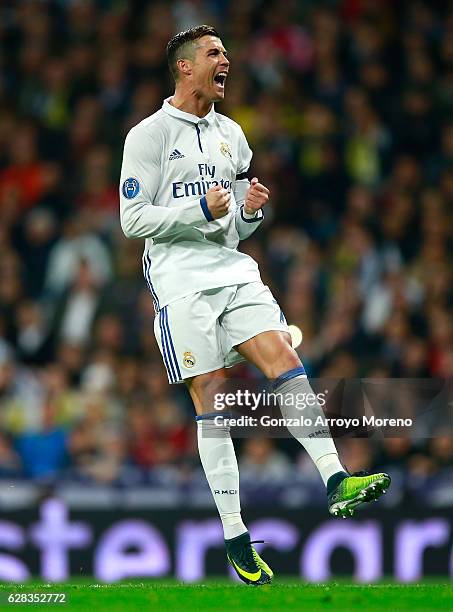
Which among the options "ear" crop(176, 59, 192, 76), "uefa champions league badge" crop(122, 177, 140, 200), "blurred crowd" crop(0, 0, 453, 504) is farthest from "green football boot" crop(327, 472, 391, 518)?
"blurred crowd" crop(0, 0, 453, 504)

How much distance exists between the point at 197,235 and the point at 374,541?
13.7ft

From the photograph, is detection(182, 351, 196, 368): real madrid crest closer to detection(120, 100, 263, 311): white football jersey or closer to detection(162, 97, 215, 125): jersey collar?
detection(120, 100, 263, 311): white football jersey

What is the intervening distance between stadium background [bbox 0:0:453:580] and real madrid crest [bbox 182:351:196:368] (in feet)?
9.63

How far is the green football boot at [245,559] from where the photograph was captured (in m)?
6.88

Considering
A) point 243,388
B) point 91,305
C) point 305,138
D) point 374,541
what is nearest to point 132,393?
point 91,305

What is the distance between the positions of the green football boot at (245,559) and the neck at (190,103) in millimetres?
2165

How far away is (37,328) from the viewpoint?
40.7 ft

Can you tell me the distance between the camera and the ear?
6.90 m

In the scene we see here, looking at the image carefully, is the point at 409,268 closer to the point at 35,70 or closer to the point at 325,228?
the point at 325,228

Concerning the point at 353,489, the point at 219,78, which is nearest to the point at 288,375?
the point at 353,489

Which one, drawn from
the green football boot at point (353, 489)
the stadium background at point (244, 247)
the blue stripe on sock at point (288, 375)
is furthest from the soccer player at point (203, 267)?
the stadium background at point (244, 247)

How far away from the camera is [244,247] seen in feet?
39.6

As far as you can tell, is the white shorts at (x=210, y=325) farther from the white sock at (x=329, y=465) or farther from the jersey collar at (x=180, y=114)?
the jersey collar at (x=180, y=114)

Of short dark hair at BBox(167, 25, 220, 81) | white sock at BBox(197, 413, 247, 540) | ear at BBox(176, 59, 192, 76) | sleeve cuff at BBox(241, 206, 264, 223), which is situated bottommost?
white sock at BBox(197, 413, 247, 540)
